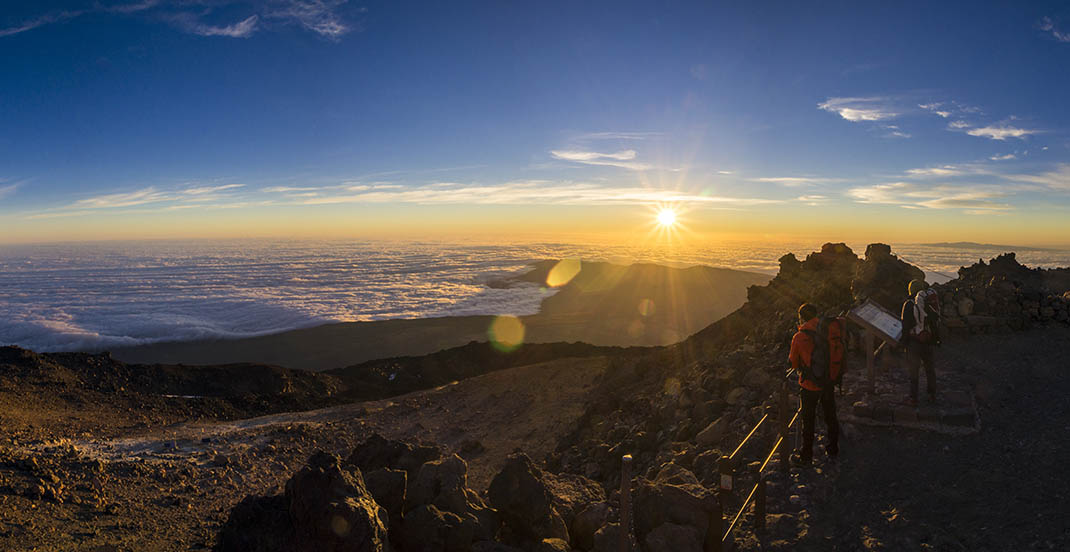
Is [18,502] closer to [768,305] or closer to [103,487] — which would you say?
[103,487]

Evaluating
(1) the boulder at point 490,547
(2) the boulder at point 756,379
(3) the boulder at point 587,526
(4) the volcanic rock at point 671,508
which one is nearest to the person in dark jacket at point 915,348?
(2) the boulder at point 756,379

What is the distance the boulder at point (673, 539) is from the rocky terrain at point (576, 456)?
0.04 ft

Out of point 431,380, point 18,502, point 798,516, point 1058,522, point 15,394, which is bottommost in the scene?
point 431,380

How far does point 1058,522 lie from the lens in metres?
3.67

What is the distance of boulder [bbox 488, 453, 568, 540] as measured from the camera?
4141 mm

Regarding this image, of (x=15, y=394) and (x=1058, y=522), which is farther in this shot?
(x=15, y=394)

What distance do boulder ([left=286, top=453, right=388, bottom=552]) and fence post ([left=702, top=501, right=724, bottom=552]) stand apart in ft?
7.80

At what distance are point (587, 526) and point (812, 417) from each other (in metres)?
2.35

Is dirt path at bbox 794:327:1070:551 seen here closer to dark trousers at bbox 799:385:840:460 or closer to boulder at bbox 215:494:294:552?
dark trousers at bbox 799:385:840:460

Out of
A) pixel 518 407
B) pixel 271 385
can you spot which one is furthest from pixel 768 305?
pixel 271 385

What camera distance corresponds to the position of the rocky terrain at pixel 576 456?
3830 millimetres

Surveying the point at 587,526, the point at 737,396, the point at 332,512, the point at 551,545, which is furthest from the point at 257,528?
the point at 737,396

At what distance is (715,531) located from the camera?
3934 millimetres

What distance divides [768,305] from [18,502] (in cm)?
1288
